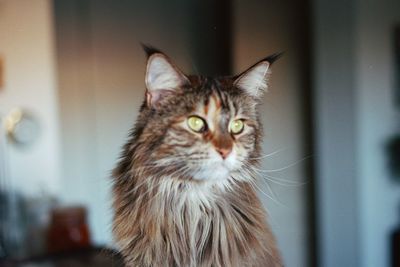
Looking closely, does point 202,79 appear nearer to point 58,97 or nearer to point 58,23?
point 58,23

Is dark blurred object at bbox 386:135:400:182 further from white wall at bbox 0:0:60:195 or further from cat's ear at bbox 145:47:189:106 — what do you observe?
white wall at bbox 0:0:60:195

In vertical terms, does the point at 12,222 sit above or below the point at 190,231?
below

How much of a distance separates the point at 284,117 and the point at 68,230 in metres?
0.58

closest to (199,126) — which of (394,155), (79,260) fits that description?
(394,155)

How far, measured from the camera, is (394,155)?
22.3 inches

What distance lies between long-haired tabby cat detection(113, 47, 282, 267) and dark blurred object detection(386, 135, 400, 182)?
18 centimetres

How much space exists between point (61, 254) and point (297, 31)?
69cm

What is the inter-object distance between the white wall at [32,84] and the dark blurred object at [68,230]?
6cm

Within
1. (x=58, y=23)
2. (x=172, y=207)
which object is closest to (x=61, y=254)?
(x=58, y=23)

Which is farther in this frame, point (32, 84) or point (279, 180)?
point (32, 84)

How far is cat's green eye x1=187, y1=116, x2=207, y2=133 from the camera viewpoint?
18.8 inches

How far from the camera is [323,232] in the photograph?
1.68ft

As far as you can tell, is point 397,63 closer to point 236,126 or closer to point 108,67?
point 236,126

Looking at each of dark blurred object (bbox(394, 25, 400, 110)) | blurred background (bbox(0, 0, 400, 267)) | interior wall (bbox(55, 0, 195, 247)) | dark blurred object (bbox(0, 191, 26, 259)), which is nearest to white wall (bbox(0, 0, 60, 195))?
dark blurred object (bbox(0, 191, 26, 259))
